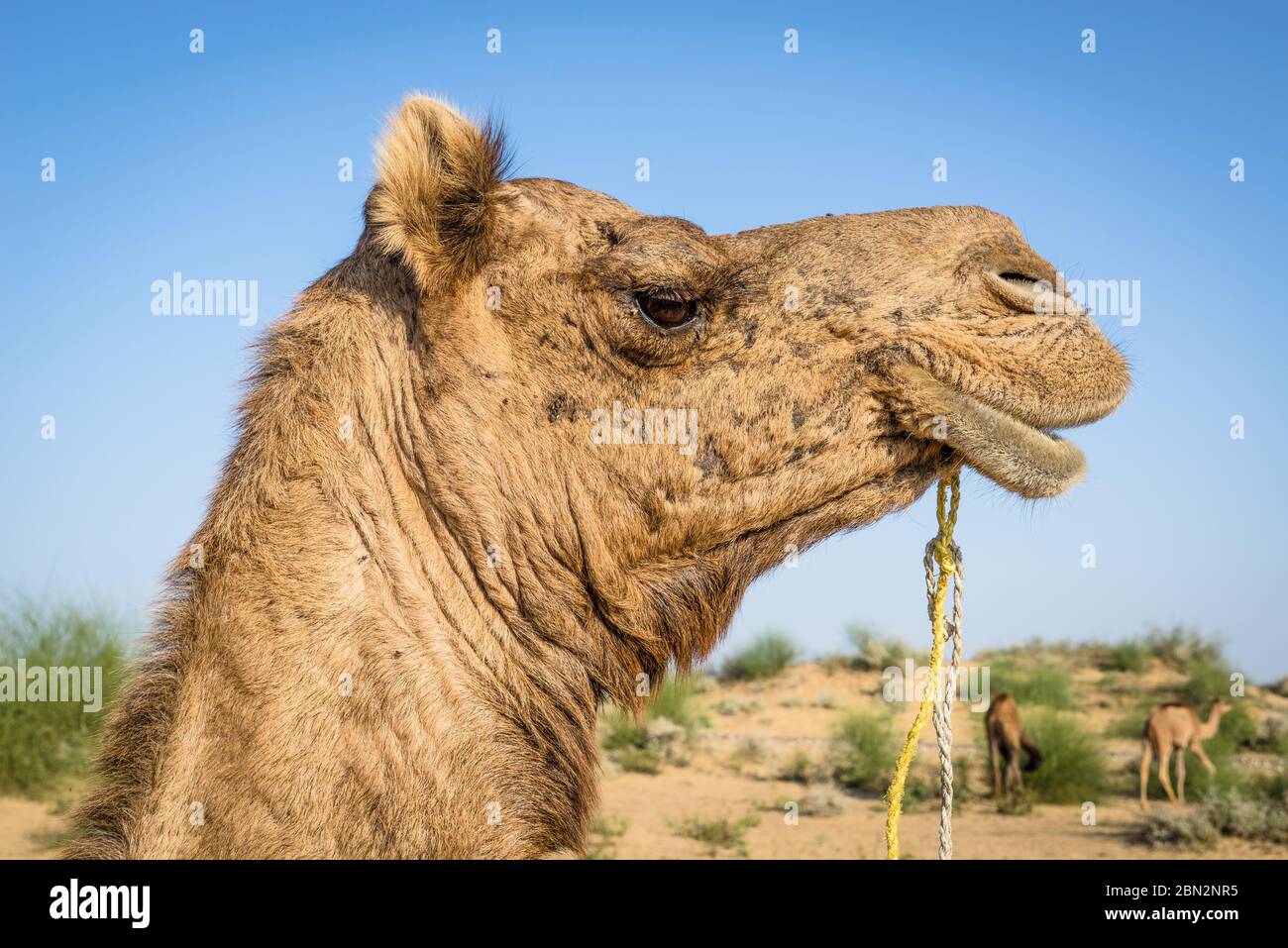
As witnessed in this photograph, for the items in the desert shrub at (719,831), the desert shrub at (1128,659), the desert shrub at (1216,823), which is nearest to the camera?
the desert shrub at (719,831)

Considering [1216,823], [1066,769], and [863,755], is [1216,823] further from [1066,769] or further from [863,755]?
[863,755]

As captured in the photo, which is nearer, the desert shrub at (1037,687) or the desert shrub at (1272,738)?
the desert shrub at (1272,738)

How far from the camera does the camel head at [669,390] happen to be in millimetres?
3295

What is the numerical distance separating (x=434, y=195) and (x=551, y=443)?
0.84 m

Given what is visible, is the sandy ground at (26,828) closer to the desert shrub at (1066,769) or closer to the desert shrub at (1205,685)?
the desert shrub at (1066,769)

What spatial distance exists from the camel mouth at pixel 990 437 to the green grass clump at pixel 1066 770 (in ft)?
55.2

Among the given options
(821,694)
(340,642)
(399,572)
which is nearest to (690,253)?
Result: (399,572)

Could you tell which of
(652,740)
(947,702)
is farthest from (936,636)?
(652,740)

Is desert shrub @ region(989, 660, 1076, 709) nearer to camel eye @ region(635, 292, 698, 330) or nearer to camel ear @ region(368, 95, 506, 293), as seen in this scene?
camel eye @ region(635, 292, 698, 330)

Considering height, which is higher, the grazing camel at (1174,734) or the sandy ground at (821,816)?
the grazing camel at (1174,734)

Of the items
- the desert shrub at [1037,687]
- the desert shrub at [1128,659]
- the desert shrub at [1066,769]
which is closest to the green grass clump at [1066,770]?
the desert shrub at [1066,769]
